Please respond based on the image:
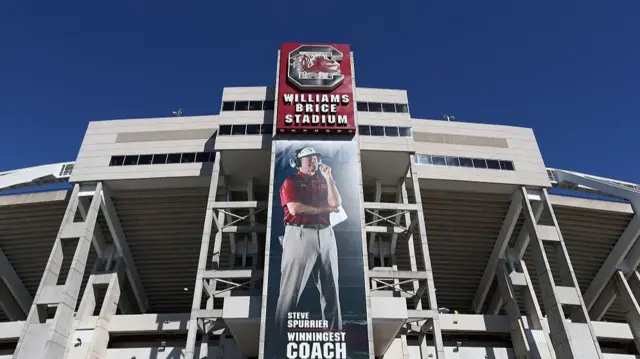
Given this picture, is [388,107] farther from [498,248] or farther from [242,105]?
[498,248]

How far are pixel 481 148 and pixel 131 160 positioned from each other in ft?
110

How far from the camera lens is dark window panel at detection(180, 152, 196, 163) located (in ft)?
146

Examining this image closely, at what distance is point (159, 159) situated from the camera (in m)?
44.5

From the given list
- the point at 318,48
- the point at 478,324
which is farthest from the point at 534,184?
the point at 318,48

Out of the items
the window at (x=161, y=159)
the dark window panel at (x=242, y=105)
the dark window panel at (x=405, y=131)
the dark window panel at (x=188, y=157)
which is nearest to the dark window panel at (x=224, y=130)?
the dark window panel at (x=242, y=105)

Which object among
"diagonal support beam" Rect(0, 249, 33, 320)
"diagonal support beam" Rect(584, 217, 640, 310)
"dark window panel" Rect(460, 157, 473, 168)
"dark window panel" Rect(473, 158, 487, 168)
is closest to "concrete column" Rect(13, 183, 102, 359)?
"diagonal support beam" Rect(0, 249, 33, 320)

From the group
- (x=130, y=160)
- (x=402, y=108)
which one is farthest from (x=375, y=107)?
(x=130, y=160)

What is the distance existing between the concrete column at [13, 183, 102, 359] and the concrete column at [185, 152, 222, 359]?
1051 cm

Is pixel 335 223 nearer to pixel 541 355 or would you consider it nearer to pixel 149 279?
pixel 541 355

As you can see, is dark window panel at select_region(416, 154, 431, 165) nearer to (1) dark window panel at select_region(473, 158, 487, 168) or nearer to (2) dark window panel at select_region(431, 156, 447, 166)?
(2) dark window panel at select_region(431, 156, 447, 166)

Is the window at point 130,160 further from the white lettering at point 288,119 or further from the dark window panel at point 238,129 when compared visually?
the white lettering at point 288,119

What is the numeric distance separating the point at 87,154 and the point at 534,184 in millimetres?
42615

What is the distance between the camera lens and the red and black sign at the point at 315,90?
41188 millimetres

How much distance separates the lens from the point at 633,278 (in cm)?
4853
